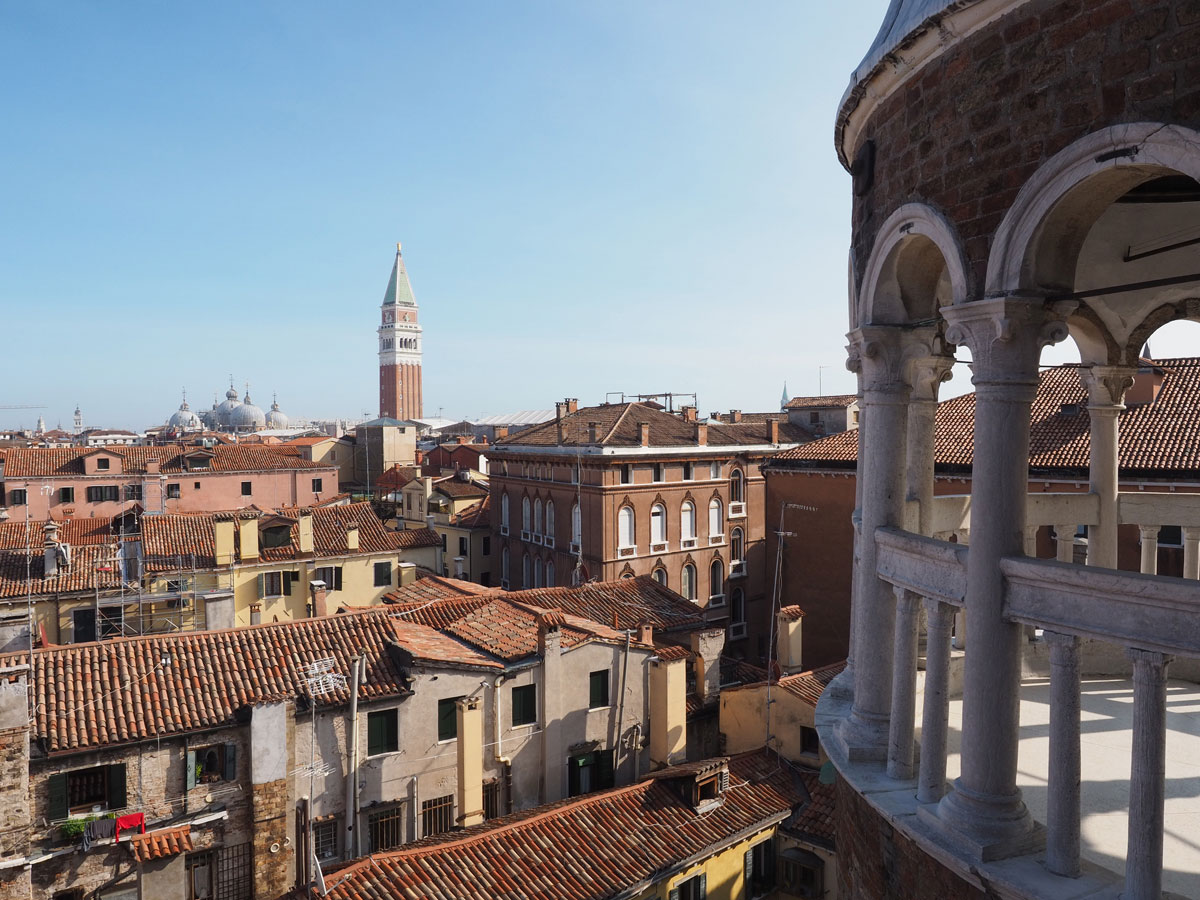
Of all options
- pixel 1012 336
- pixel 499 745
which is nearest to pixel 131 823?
pixel 499 745

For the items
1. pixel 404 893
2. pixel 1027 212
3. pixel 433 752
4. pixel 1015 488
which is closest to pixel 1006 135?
pixel 1027 212

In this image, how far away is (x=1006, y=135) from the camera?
4.07m

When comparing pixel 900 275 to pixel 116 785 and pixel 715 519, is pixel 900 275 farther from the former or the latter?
pixel 715 519

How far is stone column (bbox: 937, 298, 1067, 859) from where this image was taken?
3982 millimetres

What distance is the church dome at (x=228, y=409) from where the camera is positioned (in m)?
151

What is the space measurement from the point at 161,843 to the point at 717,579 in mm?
26273

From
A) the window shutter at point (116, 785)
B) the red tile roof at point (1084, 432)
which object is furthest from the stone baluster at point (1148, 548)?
the window shutter at point (116, 785)

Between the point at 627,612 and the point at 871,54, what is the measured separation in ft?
68.2

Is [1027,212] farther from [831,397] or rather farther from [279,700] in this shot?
[831,397]

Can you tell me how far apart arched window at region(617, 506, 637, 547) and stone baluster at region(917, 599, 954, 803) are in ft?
97.9

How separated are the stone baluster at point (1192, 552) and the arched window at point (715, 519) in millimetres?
29608

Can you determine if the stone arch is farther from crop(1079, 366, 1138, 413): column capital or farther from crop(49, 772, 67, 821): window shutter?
crop(49, 772, 67, 821): window shutter

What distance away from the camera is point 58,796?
13.9 meters

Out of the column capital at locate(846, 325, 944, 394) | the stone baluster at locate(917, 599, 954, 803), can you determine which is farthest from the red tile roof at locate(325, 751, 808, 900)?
the column capital at locate(846, 325, 944, 394)
